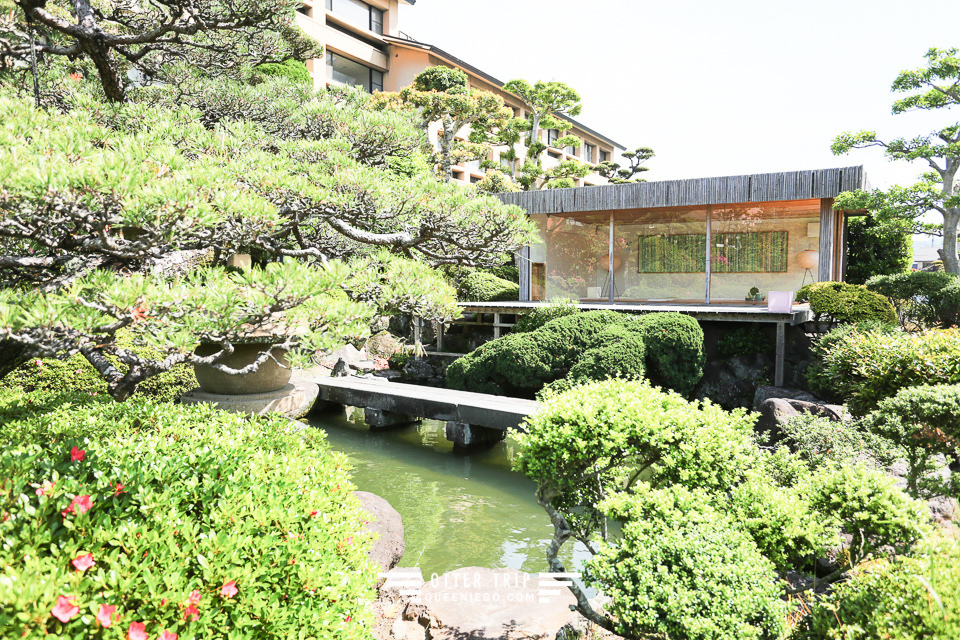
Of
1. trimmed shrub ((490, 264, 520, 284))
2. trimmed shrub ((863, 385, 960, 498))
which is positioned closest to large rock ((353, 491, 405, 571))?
trimmed shrub ((863, 385, 960, 498))

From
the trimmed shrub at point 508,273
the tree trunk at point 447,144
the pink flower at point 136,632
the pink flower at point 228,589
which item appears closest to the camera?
the pink flower at point 136,632

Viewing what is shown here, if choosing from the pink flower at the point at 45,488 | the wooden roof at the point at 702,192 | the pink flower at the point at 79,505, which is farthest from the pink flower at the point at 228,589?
the wooden roof at the point at 702,192

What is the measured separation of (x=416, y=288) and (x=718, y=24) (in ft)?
23.1

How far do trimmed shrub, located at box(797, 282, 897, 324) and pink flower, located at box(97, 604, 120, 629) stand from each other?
1207 cm

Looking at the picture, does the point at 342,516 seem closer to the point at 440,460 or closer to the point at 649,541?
the point at 649,541

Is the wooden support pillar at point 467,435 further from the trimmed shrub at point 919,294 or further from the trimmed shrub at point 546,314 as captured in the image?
the trimmed shrub at point 919,294

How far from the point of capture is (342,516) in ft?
10.1

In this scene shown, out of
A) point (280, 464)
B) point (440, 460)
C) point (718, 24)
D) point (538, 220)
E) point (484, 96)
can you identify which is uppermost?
point (484, 96)

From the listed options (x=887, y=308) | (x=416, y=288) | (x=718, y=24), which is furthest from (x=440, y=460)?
(x=887, y=308)

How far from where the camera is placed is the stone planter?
19.3ft

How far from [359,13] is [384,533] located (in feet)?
88.4

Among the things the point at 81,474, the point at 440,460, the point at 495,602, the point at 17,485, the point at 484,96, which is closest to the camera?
the point at 17,485

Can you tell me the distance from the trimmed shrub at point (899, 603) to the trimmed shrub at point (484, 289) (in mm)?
13688

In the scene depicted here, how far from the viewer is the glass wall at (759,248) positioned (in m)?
15.1
